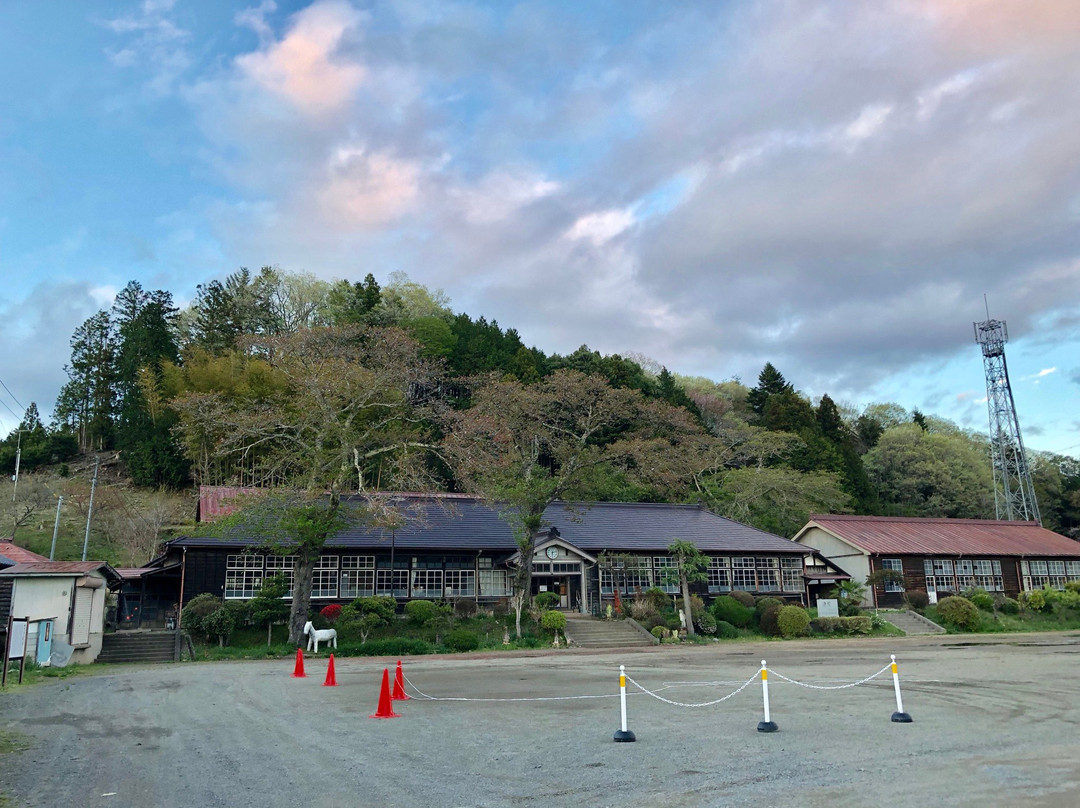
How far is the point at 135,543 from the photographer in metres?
40.6

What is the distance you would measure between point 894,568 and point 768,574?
309 inches

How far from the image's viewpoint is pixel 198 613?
87.1ft

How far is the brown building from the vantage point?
4012 cm

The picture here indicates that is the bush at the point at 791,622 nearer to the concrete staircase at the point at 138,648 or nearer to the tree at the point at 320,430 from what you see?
the tree at the point at 320,430

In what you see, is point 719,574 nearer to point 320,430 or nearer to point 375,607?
point 375,607

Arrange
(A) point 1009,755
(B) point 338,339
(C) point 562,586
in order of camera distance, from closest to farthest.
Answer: (A) point 1009,755 < (B) point 338,339 < (C) point 562,586

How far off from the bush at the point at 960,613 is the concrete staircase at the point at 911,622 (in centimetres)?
70

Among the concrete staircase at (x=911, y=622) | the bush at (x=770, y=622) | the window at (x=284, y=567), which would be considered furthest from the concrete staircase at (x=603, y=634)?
the concrete staircase at (x=911, y=622)

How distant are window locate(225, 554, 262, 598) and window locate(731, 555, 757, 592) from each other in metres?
22.0

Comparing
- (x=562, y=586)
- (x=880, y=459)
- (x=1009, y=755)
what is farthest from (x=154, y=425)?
(x=880, y=459)

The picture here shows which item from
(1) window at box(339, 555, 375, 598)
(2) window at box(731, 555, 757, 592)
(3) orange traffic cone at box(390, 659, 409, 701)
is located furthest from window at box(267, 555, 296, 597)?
(2) window at box(731, 555, 757, 592)

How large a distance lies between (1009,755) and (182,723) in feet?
36.1

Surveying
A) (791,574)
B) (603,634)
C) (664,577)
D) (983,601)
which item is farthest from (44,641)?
(983,601)

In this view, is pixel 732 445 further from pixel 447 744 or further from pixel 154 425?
pixel 447 744
